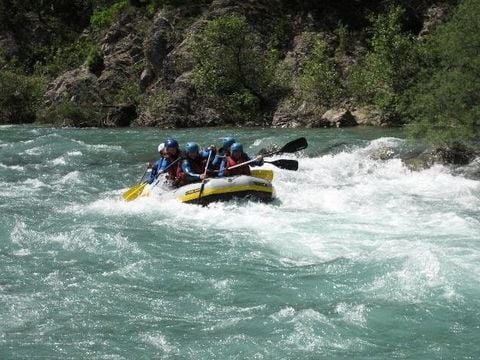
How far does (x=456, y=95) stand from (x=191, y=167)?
6212 millimetres

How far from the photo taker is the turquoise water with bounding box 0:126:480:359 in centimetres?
549

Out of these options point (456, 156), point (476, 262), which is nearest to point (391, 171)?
point (456, 156)

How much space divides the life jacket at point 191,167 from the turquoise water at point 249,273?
0.71m

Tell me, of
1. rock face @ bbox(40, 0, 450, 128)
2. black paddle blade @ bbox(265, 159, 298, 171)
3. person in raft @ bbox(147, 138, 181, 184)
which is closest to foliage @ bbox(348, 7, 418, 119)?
rock face @ bbox(40, 0, 450, 128)

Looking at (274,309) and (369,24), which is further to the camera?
(369,24)

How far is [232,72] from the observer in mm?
28672

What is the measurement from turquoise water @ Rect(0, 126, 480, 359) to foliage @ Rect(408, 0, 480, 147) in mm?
1159

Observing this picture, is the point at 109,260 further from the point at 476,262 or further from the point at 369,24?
the point at 369,24

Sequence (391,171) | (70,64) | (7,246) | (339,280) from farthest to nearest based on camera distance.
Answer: (70,64), (391,171), (7,246), (339,280)

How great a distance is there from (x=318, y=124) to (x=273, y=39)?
31.0ft

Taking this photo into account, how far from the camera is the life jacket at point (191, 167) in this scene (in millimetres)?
11758

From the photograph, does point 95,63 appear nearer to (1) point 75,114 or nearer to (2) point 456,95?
(1) point 75,114

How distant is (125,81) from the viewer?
3469 centimetres

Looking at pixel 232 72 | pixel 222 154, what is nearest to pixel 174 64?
pixel 232 72
